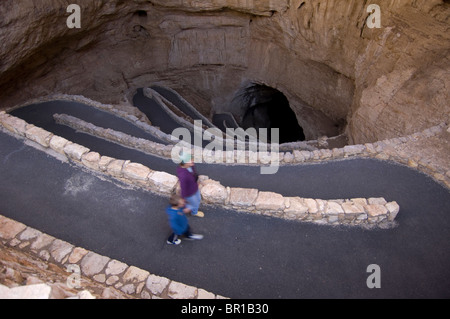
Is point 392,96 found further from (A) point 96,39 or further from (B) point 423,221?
(A) point 96,39

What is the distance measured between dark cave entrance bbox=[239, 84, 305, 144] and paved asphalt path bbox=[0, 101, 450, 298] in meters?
12.0

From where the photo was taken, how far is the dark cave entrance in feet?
59.4

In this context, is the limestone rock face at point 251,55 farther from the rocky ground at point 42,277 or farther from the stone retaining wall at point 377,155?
the rocky ground at point 42,277

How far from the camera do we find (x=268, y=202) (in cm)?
531

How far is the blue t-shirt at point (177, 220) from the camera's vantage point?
4.51 meters

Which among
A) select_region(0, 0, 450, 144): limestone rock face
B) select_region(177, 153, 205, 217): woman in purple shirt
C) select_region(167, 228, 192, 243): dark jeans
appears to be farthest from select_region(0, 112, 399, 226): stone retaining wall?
select_region(0, 0, 450, 144): limestone rock face

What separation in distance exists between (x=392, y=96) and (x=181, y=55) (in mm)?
11336

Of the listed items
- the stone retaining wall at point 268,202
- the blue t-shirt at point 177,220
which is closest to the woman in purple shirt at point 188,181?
the blue t-shirt at point 177,220

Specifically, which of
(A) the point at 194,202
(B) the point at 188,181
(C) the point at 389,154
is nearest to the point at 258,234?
(A) the point at 194,202

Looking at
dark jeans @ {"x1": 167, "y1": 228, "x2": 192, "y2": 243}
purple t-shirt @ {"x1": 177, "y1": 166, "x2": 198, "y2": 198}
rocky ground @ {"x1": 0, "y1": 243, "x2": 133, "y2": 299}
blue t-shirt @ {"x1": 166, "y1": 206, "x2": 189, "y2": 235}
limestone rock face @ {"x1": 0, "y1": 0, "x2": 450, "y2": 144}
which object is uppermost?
→ limestone rock face @ {"x1": 0, "y1": 0, "x2": 450, "y2": 144}

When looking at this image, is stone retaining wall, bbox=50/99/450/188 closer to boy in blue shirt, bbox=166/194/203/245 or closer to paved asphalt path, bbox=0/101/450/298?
paved asphalt path, bbox=0/101/450/298

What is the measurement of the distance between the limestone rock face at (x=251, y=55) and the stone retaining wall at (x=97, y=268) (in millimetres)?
→ 7581

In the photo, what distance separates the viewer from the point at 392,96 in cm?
880
